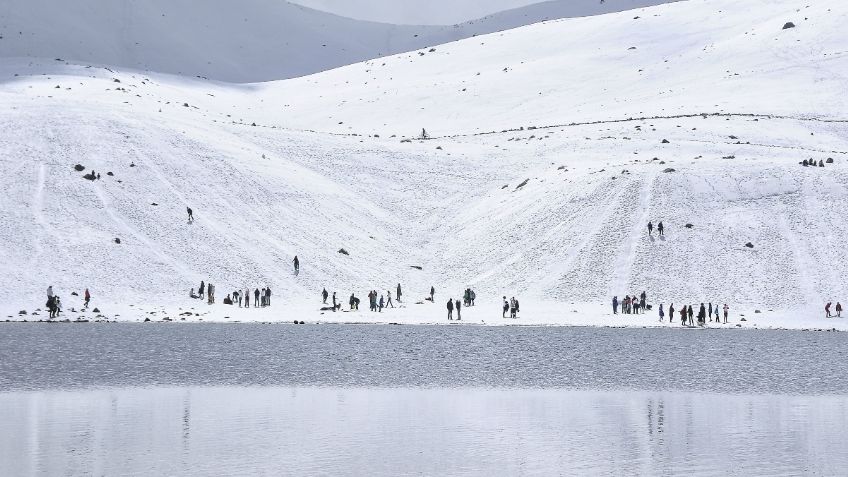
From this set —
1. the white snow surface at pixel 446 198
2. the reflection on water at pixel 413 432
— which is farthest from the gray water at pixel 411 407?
the white snow surface at pixel 446 198

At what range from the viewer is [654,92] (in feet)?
445

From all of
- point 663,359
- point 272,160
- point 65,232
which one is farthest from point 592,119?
point 663,359

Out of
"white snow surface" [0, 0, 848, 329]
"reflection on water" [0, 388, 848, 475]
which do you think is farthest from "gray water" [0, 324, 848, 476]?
"white snow surface" [0, 0, 848, 329]

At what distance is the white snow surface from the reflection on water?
3611 cm

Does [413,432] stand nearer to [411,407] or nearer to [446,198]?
[411,407]

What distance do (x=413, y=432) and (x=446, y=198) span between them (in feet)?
241

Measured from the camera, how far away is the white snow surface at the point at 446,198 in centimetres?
7612

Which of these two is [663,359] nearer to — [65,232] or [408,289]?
[408,289]

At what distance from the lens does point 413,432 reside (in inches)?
1158

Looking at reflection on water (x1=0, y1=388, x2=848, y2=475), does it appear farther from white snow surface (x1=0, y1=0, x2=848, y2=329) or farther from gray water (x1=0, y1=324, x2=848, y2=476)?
white snow surface (x1=0, y1=0, x2=848, y2=329)

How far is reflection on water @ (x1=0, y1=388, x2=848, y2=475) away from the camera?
82.4 ft

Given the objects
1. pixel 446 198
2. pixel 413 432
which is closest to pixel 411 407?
pixel 413 432

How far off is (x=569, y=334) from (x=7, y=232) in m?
39.5

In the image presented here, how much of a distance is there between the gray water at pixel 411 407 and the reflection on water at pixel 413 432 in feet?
0.28
